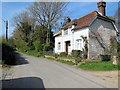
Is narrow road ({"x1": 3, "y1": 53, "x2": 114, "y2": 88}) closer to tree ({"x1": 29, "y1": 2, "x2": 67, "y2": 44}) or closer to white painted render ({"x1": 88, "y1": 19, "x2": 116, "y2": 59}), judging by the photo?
white painted render ({"x1": 88, "y1": 19, "x2": 116, "y2": 59})

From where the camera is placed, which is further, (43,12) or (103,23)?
(43,12)

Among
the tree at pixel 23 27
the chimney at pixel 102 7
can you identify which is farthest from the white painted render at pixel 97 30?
the tree at pixel 23 27

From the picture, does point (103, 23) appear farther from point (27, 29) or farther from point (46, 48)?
point (27, 29)

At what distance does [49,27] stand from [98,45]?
73.6ft

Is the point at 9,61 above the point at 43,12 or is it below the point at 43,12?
below

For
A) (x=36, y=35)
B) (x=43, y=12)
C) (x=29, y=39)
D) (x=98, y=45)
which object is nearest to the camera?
(x=98, y=45)

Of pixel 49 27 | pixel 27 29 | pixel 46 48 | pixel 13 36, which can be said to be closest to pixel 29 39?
pixel 27 29

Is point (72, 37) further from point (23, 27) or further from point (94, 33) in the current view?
point (23, 27)

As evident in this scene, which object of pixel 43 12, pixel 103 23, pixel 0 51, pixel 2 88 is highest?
pixel 43 12

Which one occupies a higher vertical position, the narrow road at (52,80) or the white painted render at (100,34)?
the white painted render at (100,34)

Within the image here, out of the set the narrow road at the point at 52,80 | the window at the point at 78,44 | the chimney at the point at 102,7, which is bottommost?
the narrow road at the point at 52,80

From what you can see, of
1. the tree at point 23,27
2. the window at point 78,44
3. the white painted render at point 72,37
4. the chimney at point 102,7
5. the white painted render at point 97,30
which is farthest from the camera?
the tree at point 23,27

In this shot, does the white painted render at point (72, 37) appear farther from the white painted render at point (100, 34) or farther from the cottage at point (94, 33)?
the white painted render at point (100, 34)

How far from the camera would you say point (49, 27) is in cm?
5119
